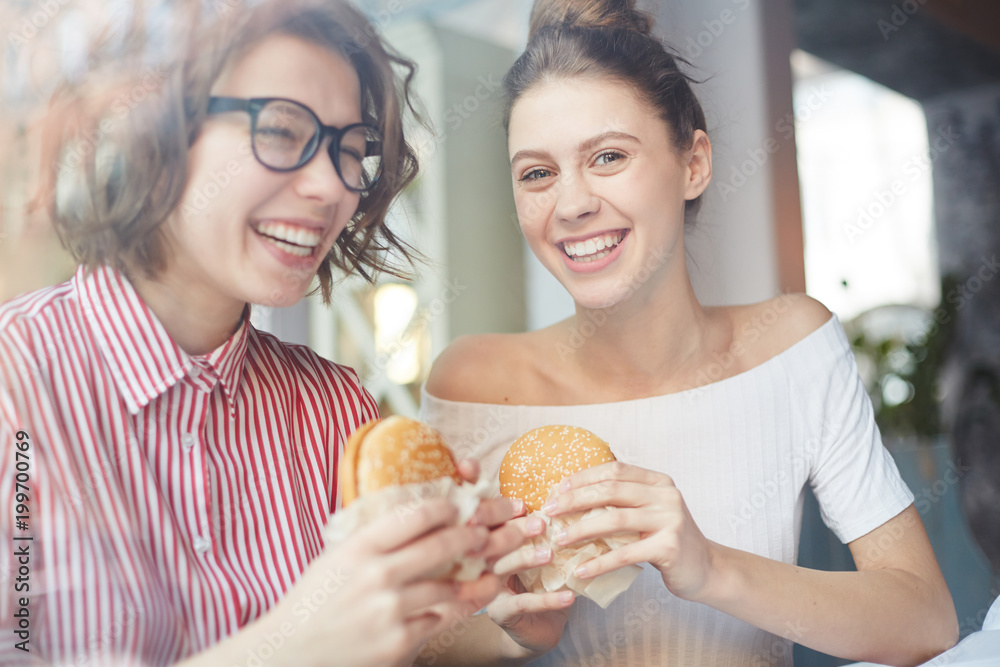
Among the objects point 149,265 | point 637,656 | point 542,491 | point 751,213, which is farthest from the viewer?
point 751,213

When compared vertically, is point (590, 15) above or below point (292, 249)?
above

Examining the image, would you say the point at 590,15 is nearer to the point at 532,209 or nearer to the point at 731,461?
the point at 532,209

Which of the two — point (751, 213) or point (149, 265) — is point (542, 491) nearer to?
point (149, 265)

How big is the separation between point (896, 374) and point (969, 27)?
3.82 feet

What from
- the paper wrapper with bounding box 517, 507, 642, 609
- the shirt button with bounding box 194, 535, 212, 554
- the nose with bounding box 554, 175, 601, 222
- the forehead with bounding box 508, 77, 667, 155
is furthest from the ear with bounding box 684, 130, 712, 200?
the shirt button with bounding box 194, 535, 212, 554

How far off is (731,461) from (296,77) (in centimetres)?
89

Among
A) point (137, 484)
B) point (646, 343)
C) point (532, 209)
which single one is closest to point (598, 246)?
point (532, 209)

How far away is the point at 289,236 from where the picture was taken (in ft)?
2.32

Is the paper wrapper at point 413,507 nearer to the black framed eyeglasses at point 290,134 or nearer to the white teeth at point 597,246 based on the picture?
the black framed eyeglasses at point 290,134

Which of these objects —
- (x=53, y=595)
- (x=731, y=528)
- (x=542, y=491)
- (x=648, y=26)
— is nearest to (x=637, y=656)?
(x=731, y=528)

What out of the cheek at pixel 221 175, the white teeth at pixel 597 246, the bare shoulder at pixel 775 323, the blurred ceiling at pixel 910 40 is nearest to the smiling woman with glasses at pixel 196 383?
the cheek at pixel 221 175

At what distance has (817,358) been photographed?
1.28 m

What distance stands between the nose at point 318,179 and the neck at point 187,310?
14cm

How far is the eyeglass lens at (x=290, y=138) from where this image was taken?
2.21ft
